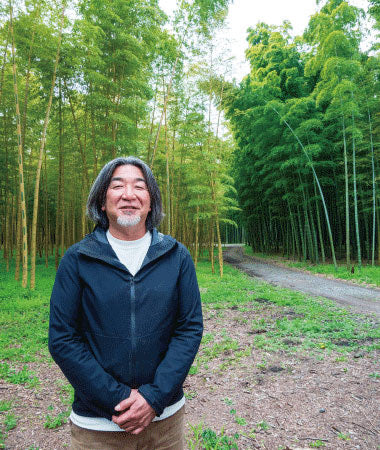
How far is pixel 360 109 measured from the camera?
8.36 meters

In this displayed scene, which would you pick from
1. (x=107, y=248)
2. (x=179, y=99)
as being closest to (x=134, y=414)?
(x=107, y=248)

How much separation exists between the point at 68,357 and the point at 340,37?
8.88 meters

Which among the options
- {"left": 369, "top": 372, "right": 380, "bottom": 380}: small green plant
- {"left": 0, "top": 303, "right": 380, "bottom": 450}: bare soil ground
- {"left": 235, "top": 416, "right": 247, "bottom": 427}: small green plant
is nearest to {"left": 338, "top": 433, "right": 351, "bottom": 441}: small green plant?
{"left": 0, "top": 303, "right": 380, "bottom": 450}: bare soil ground

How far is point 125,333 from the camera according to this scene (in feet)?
3.36

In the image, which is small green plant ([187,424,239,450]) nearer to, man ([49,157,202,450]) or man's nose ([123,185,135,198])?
man ([49,157,202,450])

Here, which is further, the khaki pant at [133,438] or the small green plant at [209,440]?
the small green plant at [209,440]

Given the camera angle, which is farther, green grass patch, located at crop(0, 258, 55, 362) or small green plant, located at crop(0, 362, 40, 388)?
green grass patch, located at crop(0, 258, 55, 362)

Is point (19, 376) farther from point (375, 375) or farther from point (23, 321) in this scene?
point (375, 375)

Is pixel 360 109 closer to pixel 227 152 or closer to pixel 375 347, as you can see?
pixel 227 152

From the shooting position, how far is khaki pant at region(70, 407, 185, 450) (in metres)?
1.01

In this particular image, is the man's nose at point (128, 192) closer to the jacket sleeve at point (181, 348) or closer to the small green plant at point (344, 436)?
the jacket sleeve at point (181, 348)

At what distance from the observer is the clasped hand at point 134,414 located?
0.95 metres

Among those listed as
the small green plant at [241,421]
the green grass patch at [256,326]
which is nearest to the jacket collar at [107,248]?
the small green plant at [241,421]

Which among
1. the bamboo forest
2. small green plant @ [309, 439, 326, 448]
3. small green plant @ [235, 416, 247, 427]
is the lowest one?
small green plant @ [235, 416, 247, 427]
